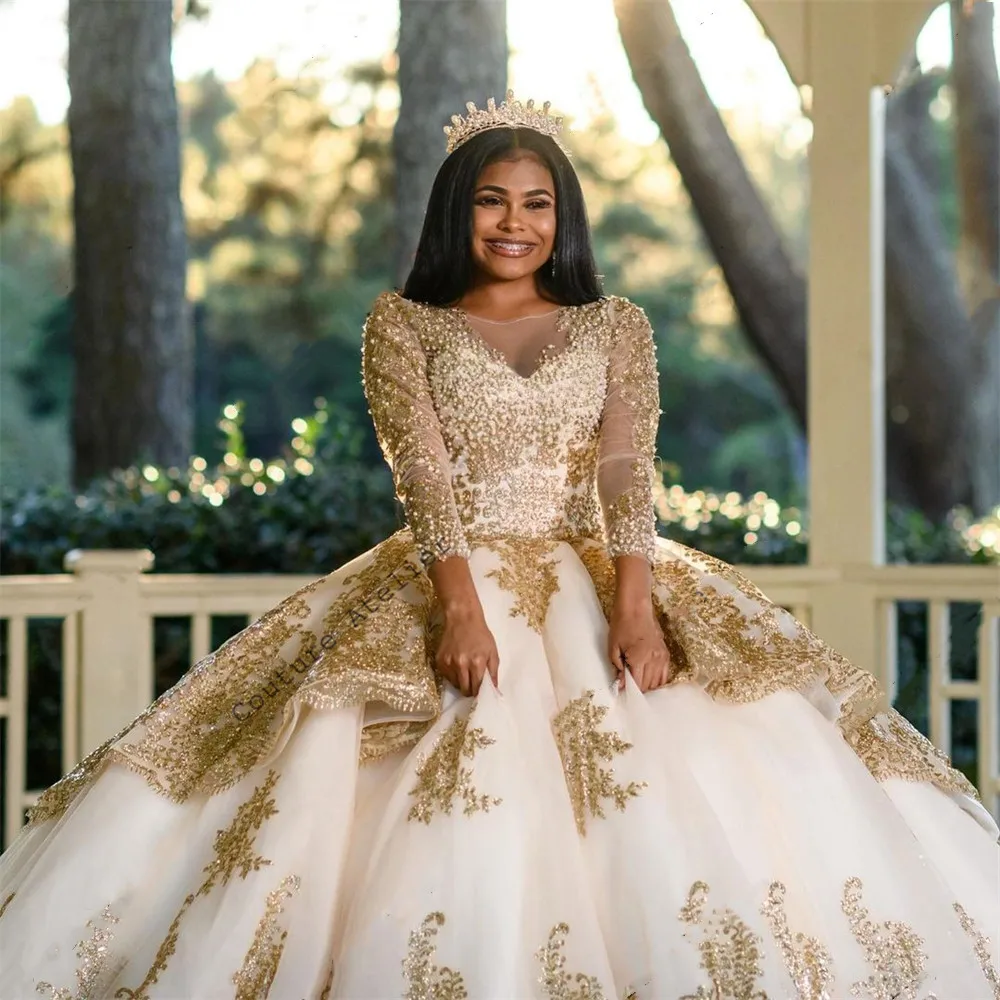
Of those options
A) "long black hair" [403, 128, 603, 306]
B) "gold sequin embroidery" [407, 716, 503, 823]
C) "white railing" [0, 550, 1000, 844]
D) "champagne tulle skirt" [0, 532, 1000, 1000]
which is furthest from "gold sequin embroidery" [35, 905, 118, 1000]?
"white railing" [0, 550, 1000, 844]

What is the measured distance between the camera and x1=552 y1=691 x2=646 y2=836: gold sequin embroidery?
2.13m

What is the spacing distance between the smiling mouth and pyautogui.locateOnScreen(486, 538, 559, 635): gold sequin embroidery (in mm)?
528

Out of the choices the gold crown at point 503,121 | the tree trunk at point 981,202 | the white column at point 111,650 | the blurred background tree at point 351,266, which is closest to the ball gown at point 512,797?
the gold crown at point 503,121

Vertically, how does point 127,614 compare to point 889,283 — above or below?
below

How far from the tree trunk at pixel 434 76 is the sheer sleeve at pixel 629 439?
2797mm

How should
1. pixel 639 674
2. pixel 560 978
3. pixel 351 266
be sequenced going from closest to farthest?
pixel 560 978
pixel 639 674
pixel 351 266

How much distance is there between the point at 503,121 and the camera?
2.76 meters

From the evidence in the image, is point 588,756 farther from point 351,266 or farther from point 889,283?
point 351,266

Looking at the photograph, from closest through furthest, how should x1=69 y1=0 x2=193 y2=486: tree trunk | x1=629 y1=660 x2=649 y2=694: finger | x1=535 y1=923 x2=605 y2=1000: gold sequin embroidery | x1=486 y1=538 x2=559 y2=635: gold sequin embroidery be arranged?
1. x1=535 y1=923 x2=605 y2=1000: gold sequin embroidery
2. x1=629 y1=660 x2=649 y2=694: finger
3. x1=486 y1=538 x2=559 y2=635: gold sequin embroidery
4. x1=69 y1=0 x2=193 y2=486: tree trunk

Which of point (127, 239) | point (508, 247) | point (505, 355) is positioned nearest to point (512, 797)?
point (505, 355)

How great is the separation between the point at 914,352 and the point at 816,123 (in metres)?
4.98

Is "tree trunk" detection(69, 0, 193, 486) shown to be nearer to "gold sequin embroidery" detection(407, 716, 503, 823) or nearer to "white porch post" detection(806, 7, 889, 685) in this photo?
"white porch post" detection(806, 7, 889, 685)

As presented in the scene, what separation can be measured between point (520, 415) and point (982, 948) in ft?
3.78

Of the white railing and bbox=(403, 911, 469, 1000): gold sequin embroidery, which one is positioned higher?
A: the white railing
